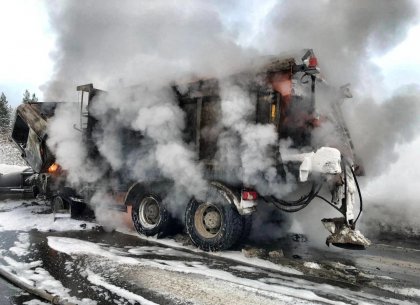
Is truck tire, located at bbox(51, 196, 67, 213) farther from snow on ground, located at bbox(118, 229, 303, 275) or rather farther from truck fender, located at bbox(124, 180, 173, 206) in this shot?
snow on ground, located at bbox(118, 229, 303, 275)

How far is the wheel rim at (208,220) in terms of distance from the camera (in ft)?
20.1

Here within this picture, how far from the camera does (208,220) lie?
620 centimetres

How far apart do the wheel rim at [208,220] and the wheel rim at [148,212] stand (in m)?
1.03

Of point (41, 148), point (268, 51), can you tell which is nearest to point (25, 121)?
point (41, 148)

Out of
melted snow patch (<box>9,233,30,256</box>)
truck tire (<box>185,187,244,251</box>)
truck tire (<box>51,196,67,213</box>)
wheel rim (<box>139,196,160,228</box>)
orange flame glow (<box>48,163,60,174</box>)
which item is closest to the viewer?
melted snow patch (<box>9,233,30,256</box>)

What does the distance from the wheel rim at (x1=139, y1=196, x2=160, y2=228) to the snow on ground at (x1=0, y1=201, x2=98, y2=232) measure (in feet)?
4.45

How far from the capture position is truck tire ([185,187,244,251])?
19.2 ft

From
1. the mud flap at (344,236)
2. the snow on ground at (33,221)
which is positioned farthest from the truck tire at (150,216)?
the mud flap at (344,236)

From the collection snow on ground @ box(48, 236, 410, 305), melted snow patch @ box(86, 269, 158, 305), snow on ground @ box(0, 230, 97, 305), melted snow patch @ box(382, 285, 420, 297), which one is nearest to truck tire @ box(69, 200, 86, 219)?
snow on ground @ box(0, 230, 97, 305)

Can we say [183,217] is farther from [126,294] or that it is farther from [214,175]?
[126,294]

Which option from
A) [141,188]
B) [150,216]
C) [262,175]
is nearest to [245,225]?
[262,175]

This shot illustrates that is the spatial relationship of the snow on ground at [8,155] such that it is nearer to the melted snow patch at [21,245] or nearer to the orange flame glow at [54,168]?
the orange flame glow at [54,168]

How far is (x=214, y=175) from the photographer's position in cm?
607

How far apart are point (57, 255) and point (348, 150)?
479 cm
